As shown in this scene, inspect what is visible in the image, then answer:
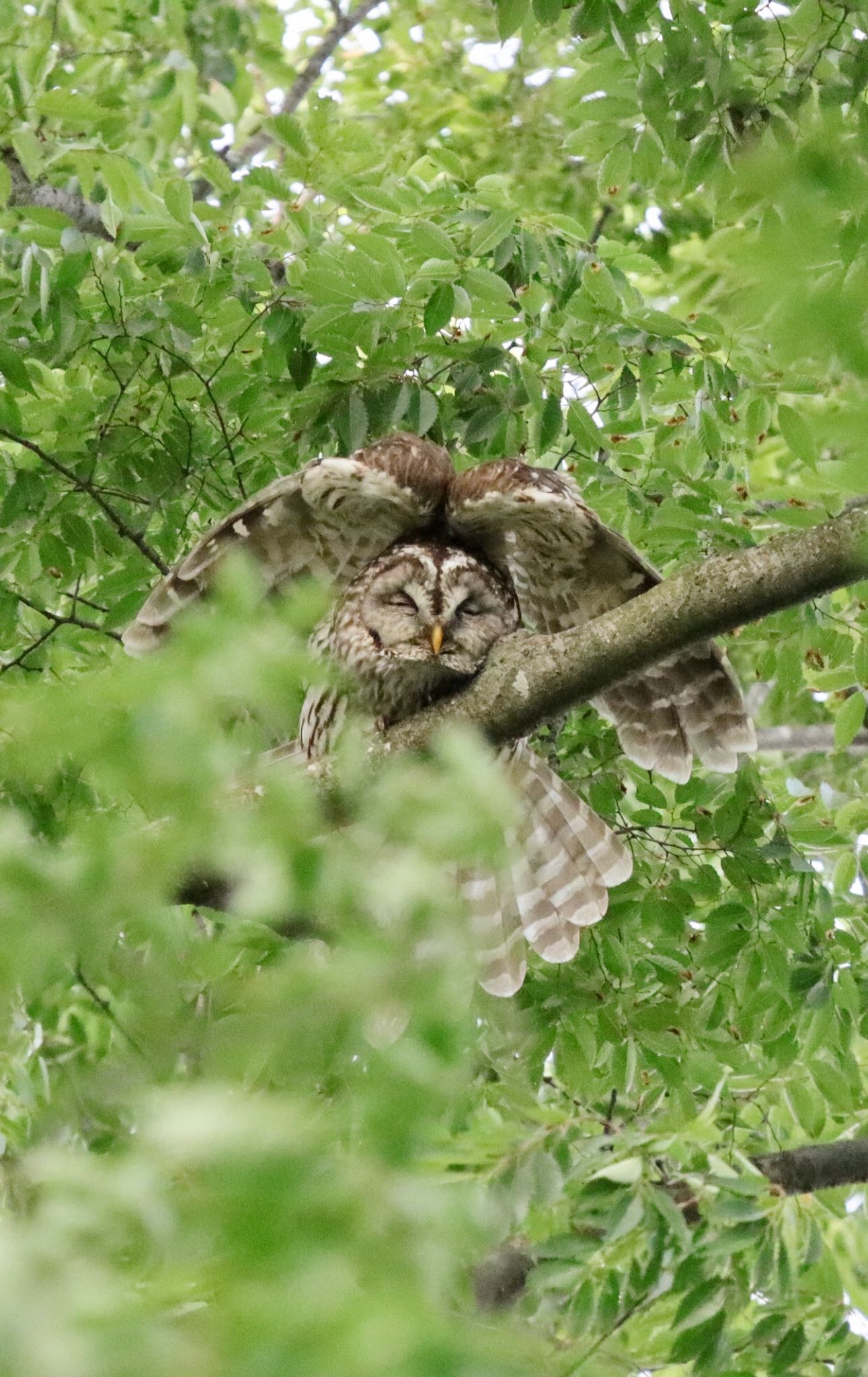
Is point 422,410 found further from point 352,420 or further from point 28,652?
point 28,652

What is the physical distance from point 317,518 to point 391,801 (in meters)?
2.62

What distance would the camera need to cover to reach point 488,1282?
317 centimetres

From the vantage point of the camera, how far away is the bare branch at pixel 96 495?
135 inches

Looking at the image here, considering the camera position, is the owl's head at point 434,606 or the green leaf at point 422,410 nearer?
the green leaf at point 422,410

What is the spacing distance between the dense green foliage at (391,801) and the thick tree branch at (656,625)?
14 centimetres

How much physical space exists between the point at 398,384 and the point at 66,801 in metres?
1.41

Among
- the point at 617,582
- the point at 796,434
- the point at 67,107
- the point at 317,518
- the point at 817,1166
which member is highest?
the point at 67,107

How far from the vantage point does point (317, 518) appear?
3748 mm

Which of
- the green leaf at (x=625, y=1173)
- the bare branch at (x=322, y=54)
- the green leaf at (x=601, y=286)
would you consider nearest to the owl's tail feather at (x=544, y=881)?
the green leaf at (x=601, y=286)

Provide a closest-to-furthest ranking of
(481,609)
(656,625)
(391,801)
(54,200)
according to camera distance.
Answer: (391,801) < (656,625) < (481,609) < (54,200)

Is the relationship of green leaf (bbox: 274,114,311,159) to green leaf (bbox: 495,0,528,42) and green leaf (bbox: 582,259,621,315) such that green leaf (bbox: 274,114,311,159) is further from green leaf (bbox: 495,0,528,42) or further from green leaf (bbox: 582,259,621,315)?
green leaf (bbox: 582,259,621,315)

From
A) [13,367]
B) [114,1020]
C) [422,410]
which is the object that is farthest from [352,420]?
[114,1020]

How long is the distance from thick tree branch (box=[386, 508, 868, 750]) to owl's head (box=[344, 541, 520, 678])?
28.7 inches

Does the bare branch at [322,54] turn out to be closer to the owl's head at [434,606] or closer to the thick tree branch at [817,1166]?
the owl's head at [434,606]
